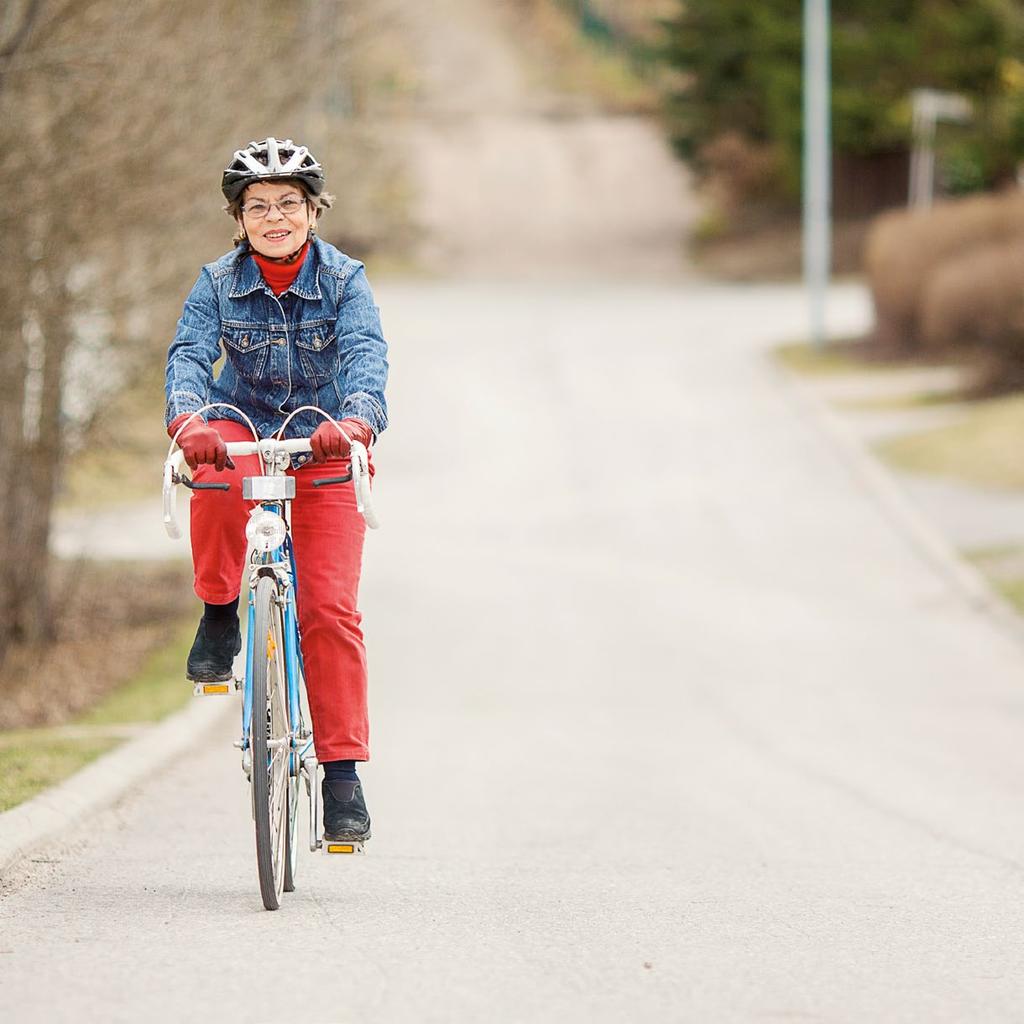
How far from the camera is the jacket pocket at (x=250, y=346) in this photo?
19.2ft

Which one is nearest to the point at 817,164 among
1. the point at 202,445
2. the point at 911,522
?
the point at 911,522

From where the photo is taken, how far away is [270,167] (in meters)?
5.70

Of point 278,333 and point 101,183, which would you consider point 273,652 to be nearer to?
point 278,333

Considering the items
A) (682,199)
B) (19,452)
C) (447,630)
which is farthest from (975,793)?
(682,199)

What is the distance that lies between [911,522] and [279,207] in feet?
50.4

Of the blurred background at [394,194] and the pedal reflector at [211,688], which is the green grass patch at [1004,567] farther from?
the pedal reflector at [211,688]

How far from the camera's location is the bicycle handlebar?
546 cm

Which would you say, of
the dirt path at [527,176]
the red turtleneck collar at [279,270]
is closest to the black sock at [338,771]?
the red turtleneck collar at [279,270]

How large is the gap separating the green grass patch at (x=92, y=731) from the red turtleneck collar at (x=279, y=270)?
247cm

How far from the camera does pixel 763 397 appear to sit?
96.9ft

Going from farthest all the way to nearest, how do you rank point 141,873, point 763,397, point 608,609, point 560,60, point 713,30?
point 560,60 < point 713,30 < point 763,397 < point 608,609 < point 141,873

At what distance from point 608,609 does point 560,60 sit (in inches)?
2570

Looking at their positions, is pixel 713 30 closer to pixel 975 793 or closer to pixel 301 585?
pixel 975 793

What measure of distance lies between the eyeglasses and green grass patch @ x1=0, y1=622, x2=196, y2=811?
8.62ft
